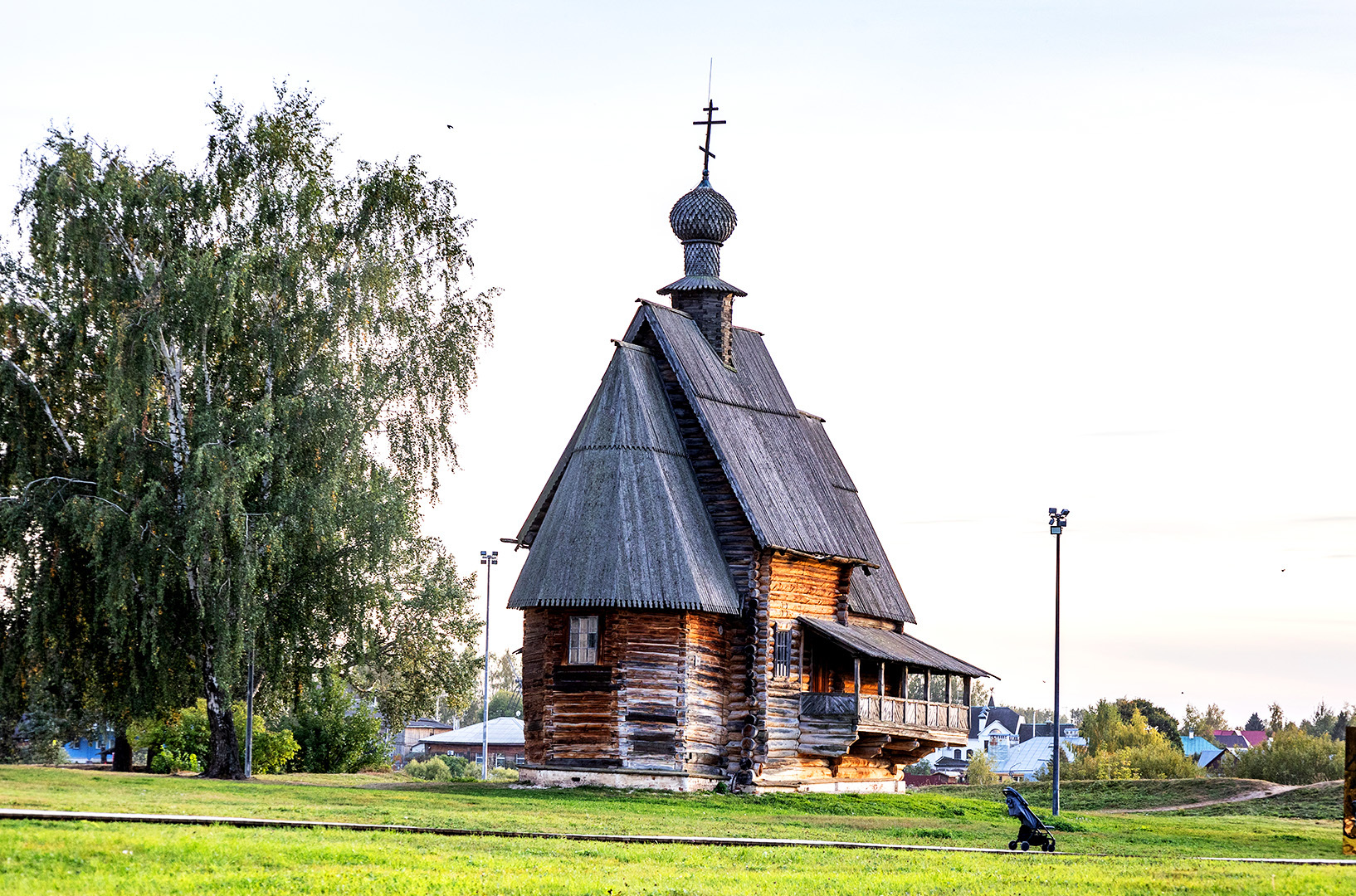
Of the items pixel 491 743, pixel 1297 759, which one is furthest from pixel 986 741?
pixel 1297 759

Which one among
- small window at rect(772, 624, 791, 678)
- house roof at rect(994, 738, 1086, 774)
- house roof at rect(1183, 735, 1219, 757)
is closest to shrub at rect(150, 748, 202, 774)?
small window at rect(772, 624, 791, 678)

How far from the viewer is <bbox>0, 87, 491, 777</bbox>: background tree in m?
33.9

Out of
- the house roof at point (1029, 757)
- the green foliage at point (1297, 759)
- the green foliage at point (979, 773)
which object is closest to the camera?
the green foliage at point (1297, 759)

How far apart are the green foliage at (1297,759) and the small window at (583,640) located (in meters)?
41.1

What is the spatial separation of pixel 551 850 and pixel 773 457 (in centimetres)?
2312

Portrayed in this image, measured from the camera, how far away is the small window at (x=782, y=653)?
39.9m

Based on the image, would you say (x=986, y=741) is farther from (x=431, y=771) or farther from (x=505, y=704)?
(x=431, y=771)

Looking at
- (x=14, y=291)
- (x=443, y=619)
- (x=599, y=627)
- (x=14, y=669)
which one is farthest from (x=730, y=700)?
(x=14, y=291)

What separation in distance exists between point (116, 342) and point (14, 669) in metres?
8.18

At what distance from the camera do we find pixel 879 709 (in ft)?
134

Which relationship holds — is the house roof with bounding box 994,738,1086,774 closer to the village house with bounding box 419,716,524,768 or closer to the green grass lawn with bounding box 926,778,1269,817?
the village house with bounding box 419,716,524,768

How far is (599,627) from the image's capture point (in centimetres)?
3725

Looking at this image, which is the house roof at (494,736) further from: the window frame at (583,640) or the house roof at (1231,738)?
the house roof at (1231,738)

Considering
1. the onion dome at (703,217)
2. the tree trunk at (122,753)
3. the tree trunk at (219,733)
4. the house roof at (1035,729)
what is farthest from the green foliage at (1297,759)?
the house roof at (1035,729)
